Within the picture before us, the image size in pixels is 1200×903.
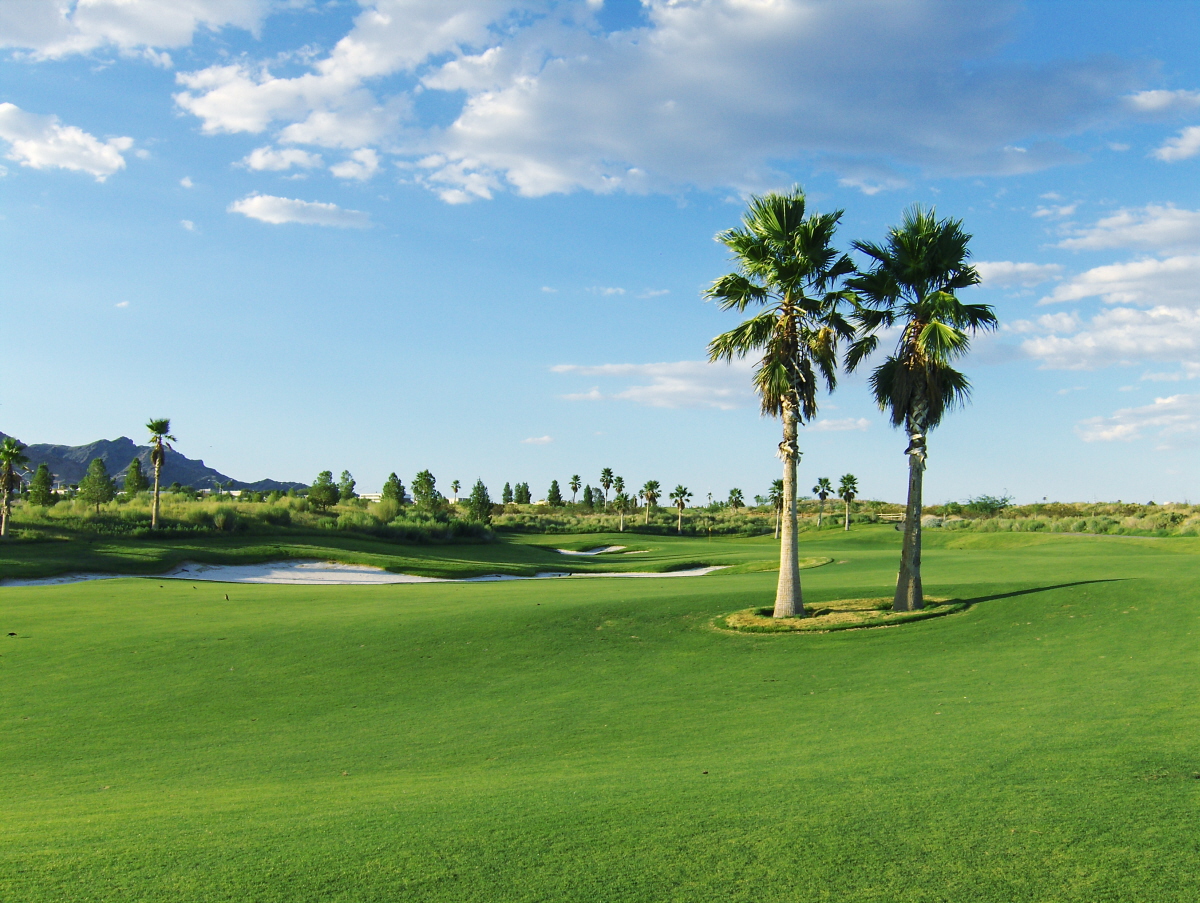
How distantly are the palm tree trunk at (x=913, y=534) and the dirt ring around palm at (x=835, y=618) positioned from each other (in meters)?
0.34

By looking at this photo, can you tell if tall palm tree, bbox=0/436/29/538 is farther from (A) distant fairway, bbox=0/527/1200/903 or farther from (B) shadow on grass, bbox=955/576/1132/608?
(B) shadow on grass, bbox=955/576/1132/608

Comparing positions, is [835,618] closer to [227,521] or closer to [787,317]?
[787,317]

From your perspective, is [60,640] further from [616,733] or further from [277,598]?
[616,733]

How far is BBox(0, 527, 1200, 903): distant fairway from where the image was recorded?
232 inches

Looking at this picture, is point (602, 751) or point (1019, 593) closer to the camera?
point (602, 751)

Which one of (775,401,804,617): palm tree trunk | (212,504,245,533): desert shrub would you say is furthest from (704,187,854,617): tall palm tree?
(212,504,245,533): desert shrub

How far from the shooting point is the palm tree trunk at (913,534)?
20906 mm

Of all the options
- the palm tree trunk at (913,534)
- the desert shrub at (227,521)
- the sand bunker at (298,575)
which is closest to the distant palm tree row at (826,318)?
the palm tree trunk at (913,534)

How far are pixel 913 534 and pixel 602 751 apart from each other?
13.0m

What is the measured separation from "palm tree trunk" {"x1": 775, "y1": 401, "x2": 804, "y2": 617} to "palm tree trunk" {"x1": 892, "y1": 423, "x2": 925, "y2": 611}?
2513mm

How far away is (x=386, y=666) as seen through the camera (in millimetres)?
16812

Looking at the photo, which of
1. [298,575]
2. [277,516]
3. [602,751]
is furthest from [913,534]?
[277,516]

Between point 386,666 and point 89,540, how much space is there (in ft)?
118

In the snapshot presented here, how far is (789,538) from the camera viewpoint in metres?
20.9
